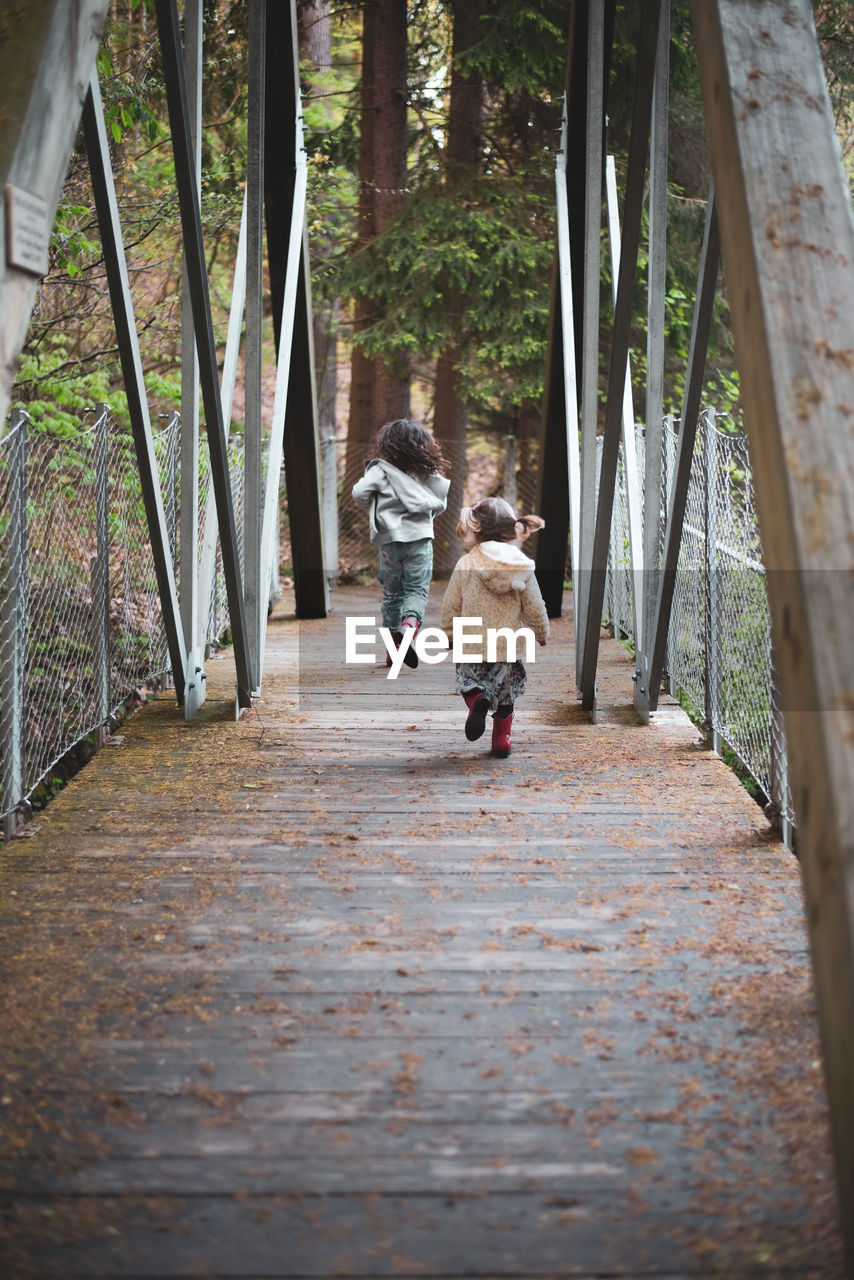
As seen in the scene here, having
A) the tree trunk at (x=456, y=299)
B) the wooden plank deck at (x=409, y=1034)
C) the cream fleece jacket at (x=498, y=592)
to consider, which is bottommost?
the wooden plank deck at (x=409, y=1034)

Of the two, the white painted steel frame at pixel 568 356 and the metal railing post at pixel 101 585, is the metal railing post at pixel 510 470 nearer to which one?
the white painted steel frame at pixel 568 356

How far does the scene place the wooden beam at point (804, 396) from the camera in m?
1.75

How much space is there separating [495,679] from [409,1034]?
2.74 metres

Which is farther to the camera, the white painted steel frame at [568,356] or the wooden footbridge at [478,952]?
the white painted steel frame at [568,356]

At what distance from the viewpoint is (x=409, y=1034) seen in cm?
253

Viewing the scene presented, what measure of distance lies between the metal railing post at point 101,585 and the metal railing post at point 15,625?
1.07 metres

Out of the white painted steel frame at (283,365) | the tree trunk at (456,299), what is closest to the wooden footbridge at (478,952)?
the white painted steel frame at (283,365)

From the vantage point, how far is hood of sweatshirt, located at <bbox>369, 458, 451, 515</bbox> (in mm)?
6820

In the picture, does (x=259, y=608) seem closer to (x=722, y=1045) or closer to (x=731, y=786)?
(x=731, y=786)

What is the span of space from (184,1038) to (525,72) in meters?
10.8

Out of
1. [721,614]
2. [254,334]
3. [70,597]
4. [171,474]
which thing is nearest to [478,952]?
[721,614]

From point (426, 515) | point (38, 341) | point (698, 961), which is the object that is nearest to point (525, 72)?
point (38, 341)

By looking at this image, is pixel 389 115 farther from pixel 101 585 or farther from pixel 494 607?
pixel 494 607

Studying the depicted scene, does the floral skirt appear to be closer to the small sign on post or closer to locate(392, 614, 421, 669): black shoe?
locate(392, 614, 421, 669): black shoe
